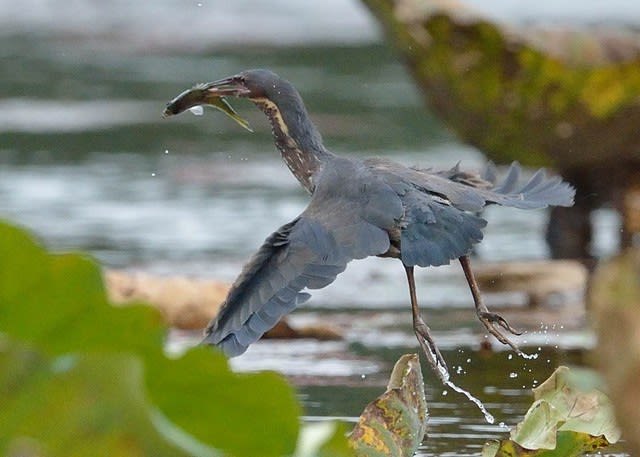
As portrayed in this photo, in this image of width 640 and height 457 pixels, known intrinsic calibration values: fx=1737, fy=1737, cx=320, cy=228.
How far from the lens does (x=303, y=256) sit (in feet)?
15.4

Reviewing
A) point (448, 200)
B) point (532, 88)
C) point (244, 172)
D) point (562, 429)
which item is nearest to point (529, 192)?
point (448, 200)

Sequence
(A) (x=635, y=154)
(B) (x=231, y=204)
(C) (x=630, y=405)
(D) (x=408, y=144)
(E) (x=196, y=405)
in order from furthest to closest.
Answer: (D) (x=408, y=144) < (B) (x=231, y=204) < (A) (x=635, y=154) < (E) (x=196, y=405) < (C) (x=630, y=405)

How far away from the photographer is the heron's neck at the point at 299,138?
17.8 ft

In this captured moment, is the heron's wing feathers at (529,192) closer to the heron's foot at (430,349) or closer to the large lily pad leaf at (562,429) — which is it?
the heron's foot at (430,349)

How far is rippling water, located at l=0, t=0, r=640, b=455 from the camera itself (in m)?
6.57

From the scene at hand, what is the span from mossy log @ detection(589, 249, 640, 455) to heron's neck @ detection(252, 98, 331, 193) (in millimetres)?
3415

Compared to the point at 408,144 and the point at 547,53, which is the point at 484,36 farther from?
the point at 408,144

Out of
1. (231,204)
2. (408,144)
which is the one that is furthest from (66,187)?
(408,144)

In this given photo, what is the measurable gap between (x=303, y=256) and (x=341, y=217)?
0.79 feet

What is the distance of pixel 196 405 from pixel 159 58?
805 inches

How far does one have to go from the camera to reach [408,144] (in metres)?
14.3

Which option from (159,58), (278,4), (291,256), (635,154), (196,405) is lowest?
(278,4)

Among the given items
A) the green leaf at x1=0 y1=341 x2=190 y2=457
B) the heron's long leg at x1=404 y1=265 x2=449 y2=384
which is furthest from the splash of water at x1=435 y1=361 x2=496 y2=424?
the green leaf at x1=0 y1=341 x2=190 y2=457

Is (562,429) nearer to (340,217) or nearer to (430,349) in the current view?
(340,217)
